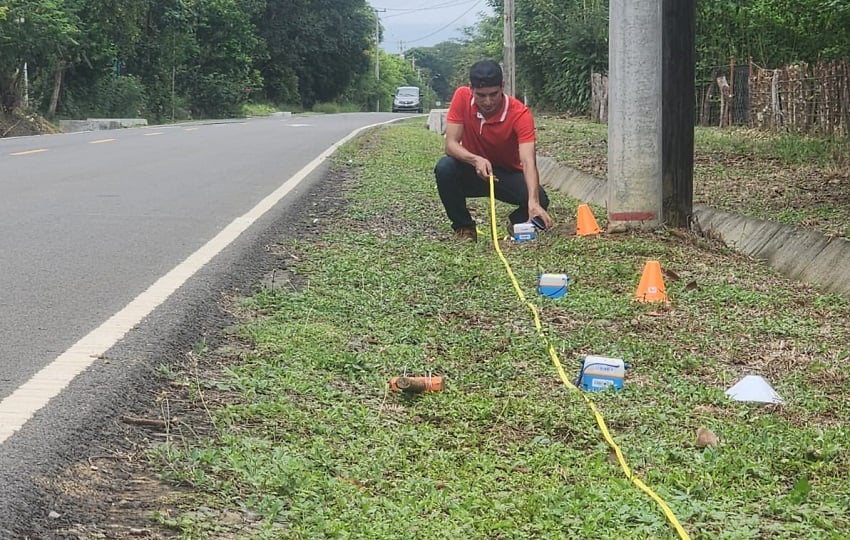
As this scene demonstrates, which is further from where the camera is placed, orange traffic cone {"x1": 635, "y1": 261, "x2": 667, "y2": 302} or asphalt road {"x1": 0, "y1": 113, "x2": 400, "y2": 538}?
orange traffic cone {"x1": 635, "y1": 261, "x2": 667, "y2": 302}

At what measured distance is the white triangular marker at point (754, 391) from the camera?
4.02 meters

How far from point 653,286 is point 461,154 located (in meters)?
2.40

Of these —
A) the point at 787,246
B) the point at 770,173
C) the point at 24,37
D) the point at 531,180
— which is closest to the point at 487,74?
the point at 531,180

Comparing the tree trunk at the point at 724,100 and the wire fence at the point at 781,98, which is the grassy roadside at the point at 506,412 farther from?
the tree trunk at the point at 724,100

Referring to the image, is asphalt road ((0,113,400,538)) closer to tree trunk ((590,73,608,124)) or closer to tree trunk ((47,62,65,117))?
tree trunk ((590,73,608,124))

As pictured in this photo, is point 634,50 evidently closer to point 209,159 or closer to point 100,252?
point 100,252

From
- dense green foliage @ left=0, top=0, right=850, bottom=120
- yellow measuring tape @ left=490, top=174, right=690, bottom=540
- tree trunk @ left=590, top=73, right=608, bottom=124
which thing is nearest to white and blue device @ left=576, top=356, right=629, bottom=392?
yellow measuring tape @ left=490, top=174, right=690, bottom=540

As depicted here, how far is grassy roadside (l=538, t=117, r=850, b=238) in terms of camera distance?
830 cm

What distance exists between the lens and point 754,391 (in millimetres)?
4051

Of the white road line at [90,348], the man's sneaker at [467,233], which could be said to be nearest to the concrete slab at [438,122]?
the man's sneaker at [467,233]

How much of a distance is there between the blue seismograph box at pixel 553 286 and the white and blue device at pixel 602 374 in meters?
1.64

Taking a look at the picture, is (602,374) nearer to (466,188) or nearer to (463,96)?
→ (463,96)

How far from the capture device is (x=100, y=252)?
6.80m

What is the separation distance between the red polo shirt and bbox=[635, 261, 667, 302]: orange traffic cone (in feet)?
7.04
